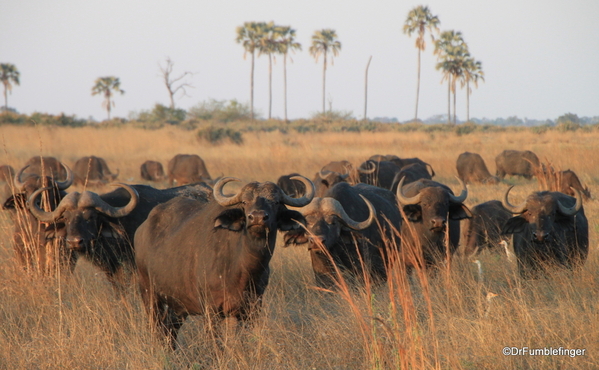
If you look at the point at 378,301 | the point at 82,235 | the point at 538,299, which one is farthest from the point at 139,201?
the point at 538,299

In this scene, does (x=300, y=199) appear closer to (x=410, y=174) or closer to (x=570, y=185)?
(x=410, y=174)

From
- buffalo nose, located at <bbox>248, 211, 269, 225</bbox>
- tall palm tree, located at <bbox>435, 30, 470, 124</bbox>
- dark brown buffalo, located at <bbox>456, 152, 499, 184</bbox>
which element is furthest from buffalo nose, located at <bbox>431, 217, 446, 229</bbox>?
tall palm tree, located at <bbox>435, 30, 470, 124</bbox>

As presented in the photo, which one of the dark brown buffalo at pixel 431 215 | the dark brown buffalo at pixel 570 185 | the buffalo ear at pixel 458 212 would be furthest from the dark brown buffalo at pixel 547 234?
the dark brown buffalo at pixel 570 185

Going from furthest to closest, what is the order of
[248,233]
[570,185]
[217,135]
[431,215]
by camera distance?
[217,135]
[570,185]
[431,215]
[248,233]

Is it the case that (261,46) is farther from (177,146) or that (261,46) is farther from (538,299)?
(538,299)

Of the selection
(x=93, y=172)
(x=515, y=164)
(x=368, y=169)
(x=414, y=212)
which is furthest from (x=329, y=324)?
(x=515, y=164)

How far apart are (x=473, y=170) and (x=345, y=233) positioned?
1382cm

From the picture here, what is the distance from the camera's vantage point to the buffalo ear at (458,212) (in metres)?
7.16

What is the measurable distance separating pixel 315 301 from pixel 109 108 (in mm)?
66650

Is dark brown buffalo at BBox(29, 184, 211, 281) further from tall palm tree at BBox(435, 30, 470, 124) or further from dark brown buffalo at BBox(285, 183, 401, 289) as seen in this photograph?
tall palm tree at BBox(435, 30, 470, 124)

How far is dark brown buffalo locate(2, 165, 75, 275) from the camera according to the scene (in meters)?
6.51

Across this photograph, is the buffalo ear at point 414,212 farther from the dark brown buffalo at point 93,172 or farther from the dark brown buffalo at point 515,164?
the dark brown buffalo at point 515,164

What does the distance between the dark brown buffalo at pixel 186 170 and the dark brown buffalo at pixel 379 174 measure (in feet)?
19.3

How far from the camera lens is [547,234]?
6.62m
